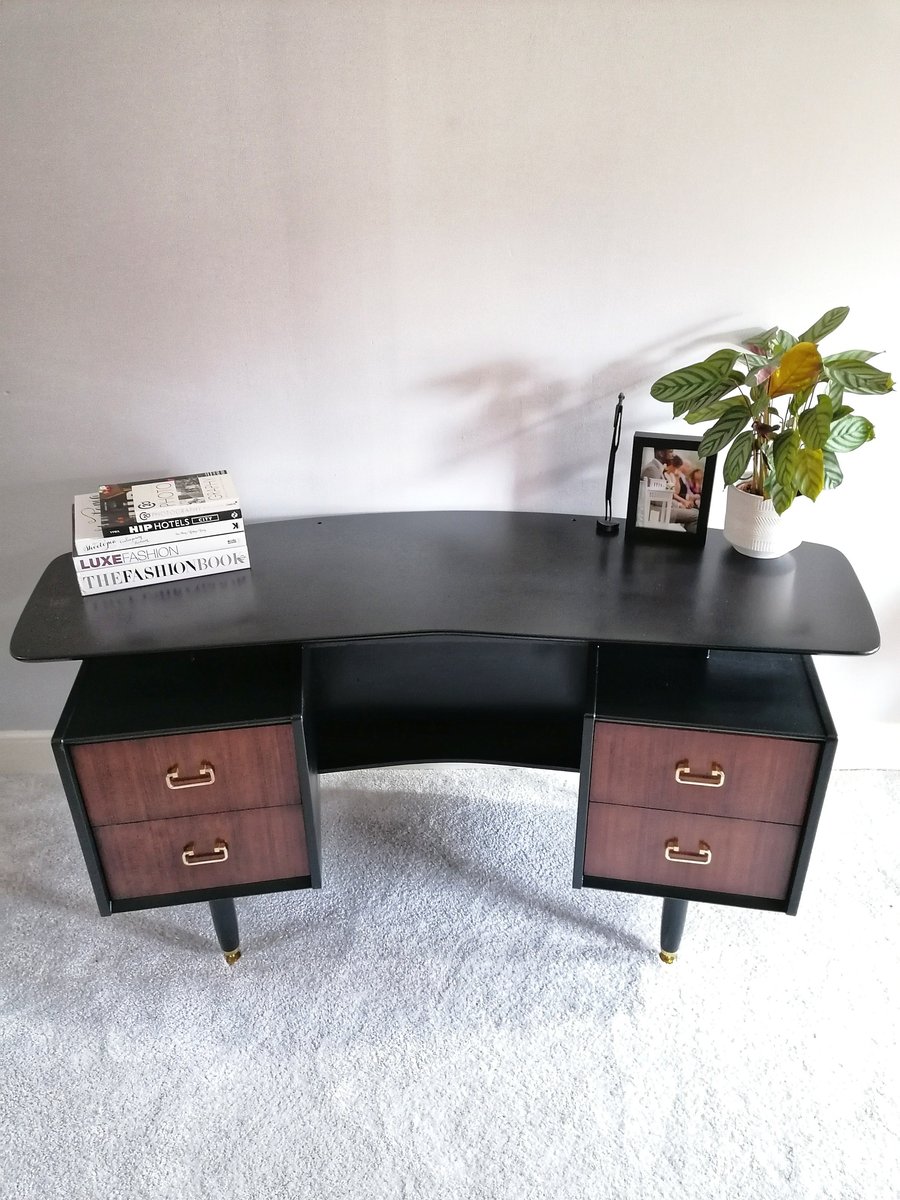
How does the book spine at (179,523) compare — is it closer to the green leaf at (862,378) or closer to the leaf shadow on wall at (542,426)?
the leaf shadow on wall at (542,426)

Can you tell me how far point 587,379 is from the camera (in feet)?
5.69

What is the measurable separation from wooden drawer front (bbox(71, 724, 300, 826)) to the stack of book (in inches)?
11.1

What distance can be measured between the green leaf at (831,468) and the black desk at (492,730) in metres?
0.15

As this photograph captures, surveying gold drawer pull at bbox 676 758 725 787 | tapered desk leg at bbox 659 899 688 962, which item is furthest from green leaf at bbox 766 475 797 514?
tapered desk leg at bbox 659 899 688 962

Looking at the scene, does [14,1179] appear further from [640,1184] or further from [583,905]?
[583,905]

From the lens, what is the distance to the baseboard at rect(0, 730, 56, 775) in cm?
216

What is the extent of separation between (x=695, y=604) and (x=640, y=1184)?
0.88 metres

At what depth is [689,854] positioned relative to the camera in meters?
1.53

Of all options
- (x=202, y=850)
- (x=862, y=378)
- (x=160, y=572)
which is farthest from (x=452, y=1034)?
(x=862, y=378)

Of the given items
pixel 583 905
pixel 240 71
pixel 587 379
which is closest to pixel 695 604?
pixel 587 379

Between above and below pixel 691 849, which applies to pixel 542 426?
above

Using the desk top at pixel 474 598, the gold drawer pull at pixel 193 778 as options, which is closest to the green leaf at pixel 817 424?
the desk top at pixel 474 598

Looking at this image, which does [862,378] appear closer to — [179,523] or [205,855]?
[179,523]

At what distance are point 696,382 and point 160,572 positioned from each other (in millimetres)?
939
